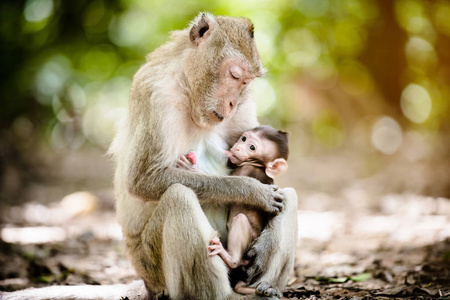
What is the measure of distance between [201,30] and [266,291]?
258cm

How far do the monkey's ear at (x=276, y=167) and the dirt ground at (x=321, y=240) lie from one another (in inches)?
51.6

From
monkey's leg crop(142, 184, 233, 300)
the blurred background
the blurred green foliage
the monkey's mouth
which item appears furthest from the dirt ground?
the blurred green foliage

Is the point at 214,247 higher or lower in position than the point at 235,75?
lower

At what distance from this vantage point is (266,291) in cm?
445

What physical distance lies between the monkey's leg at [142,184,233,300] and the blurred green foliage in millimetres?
8695

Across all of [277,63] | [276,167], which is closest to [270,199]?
[276,167]

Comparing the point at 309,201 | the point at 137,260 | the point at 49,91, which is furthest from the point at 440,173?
the point at 49,91

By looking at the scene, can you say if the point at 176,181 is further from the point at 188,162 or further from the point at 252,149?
the point at 252,149

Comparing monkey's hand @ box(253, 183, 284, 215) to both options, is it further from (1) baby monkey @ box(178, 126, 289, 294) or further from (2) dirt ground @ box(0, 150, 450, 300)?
(2) dirt ground @ box(0, 150, 450, 300)

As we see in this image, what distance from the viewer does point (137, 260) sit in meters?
4.97

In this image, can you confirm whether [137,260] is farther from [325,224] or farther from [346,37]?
[346,37]

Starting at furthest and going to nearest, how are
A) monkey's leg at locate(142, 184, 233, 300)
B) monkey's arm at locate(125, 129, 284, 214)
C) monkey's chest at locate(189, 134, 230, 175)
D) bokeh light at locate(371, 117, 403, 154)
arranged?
bokeh light at locate(371, 117, 403, 154) → monkey's chest at locate(189, 134, 230, 175) → monkey's arm at locate(125, 129, 284, 214) → monkey's leg at locate(142, 184, 233, 300)

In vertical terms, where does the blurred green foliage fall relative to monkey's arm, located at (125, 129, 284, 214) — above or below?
above

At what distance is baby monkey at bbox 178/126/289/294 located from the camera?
473 centimetres
